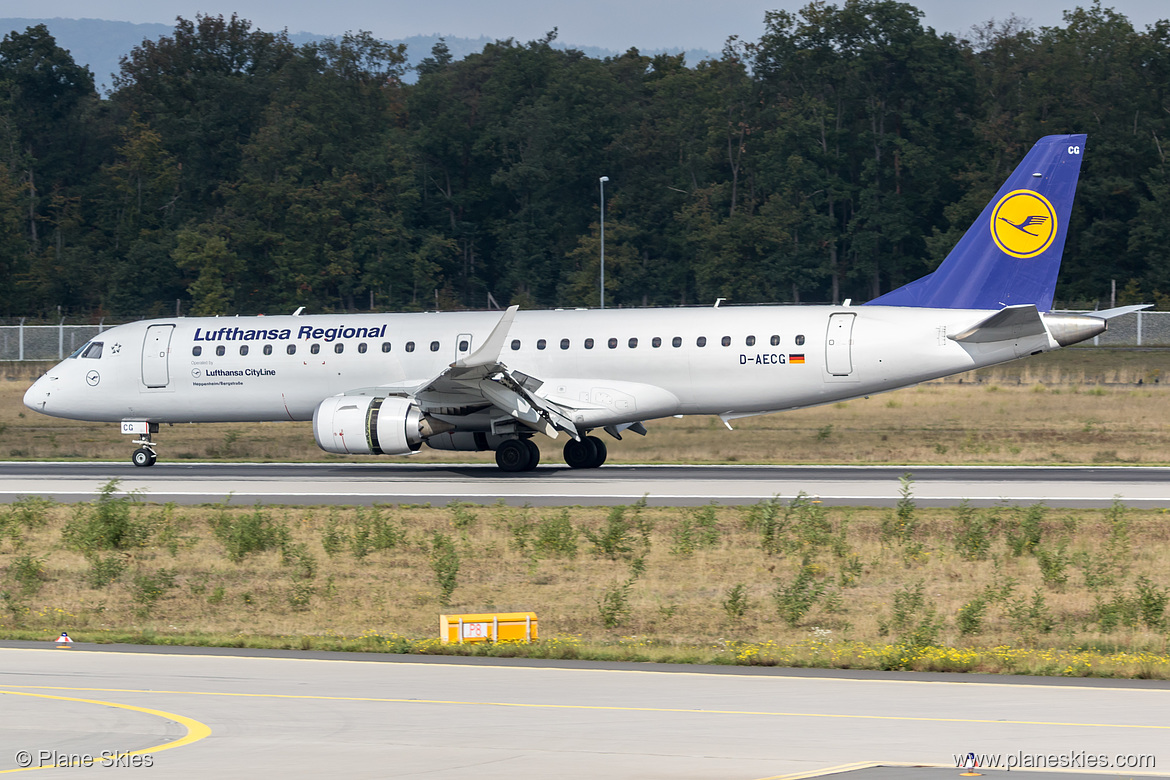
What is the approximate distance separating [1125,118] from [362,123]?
4782 centimetres

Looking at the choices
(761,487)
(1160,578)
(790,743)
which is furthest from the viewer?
(761,487)

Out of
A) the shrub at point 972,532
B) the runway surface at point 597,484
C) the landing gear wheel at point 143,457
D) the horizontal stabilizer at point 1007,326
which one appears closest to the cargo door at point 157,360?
the landing gear wheel at point 143,457

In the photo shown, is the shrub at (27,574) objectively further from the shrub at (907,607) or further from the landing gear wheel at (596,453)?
the landing gear wheel at (596,453)

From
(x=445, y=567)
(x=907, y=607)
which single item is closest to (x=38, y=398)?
(x=445, y=567)

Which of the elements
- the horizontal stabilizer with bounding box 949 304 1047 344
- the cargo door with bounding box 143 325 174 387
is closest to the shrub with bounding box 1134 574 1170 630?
the horizontal stabilizer with bounding box 949 304 1047 344

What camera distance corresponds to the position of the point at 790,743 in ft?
30.9

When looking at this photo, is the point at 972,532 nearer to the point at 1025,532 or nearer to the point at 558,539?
the point at 1025,532

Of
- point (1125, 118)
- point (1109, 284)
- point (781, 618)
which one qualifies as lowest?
point (781, 618)

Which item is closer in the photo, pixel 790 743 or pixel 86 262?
pixel 790 743

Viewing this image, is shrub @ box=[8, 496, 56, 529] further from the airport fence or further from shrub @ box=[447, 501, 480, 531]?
the airport fence

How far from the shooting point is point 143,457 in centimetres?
3350

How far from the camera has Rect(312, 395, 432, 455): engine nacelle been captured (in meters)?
28.5

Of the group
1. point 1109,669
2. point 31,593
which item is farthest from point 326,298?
point 1109,669

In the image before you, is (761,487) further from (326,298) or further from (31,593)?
(326,298)
